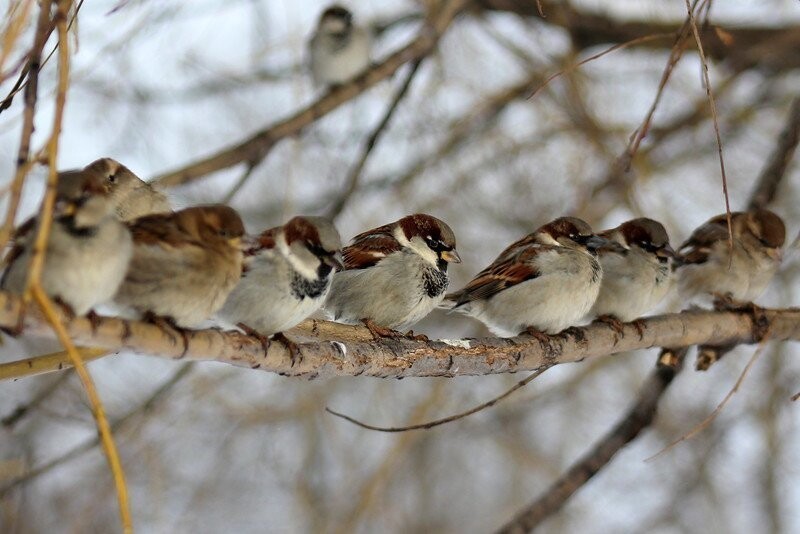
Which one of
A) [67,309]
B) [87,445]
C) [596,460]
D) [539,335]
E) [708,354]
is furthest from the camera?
[596,460]

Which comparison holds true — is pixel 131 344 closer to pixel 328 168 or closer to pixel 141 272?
pixel 141 272

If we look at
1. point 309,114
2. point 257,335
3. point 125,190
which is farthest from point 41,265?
point 309,114

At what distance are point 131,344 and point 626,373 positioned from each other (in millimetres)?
4611

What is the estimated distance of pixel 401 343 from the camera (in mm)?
3086

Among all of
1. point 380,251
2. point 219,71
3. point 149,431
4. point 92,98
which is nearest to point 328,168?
point 219,71

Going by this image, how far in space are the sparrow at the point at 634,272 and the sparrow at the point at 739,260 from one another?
262 millimetres

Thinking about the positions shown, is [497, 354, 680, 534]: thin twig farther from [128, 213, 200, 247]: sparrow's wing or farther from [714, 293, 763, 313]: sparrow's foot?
[128, 213, 200, 247]: sparrow's wing

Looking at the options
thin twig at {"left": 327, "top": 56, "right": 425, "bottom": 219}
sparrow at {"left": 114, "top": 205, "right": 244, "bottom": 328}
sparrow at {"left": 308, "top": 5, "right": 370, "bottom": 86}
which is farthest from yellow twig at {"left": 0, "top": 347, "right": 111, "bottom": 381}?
sparrow at {"left": 308, "top": 5, "right": 370, "bottom": 86}

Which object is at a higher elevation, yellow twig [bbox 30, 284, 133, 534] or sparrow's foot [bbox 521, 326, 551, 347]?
yellow twig [bbox 30, 284, 133, 534]

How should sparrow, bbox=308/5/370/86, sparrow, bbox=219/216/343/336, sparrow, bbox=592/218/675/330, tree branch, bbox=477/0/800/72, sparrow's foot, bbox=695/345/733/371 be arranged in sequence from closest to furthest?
sparrow, bbox=219/216/343/336
sparrow, bbox=592/218/675/330
sparrow's foot, bbox=695/345/733/371
tree branch, bbox=477/0/800/72
sparrow, bbox=308/5/370/86

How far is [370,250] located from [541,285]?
0.67 m

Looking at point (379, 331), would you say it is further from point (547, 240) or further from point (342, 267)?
point (547, 240)

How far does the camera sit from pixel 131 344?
84.6 inches

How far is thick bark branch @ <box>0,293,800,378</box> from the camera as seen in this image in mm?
2127
